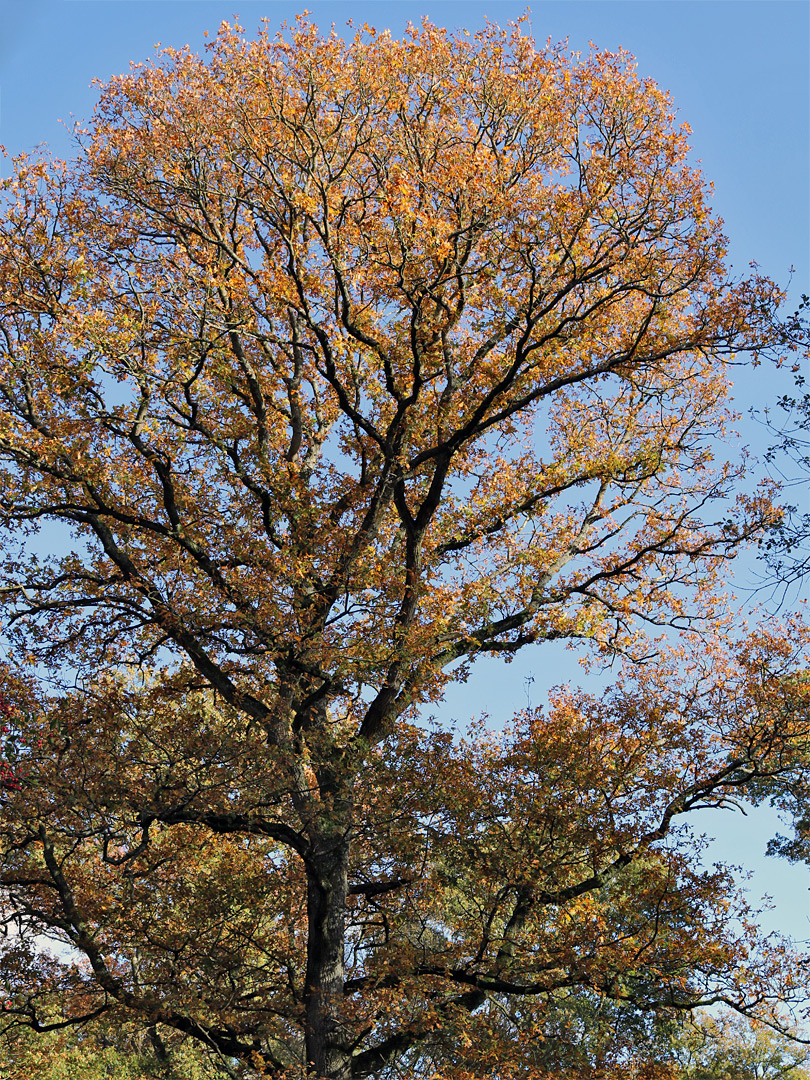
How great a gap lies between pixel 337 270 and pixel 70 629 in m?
6.64

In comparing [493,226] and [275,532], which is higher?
[493,226]

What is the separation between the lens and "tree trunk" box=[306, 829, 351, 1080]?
→ 11.2 metres

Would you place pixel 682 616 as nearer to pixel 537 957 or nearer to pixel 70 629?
pixel 537 957

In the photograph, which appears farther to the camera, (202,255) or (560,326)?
(202,255)

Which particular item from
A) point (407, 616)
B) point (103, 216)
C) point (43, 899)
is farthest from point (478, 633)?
point (103, 216)

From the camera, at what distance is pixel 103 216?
47.4ft

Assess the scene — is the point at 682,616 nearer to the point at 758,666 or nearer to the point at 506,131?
the point at 758,666

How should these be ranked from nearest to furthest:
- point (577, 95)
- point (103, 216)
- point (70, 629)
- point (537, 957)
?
point (537, 957) < point (577, 95) < point (70, 629) < point (103, 216)

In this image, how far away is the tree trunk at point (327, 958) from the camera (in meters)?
11.2

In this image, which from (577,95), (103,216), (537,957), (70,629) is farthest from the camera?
(103,216)

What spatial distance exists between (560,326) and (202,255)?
6.02 m

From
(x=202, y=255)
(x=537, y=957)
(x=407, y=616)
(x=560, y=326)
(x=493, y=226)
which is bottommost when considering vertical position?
(x=537, y=957)

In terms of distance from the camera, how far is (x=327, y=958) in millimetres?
11906

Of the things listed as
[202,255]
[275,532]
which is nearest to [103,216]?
[202,255]
